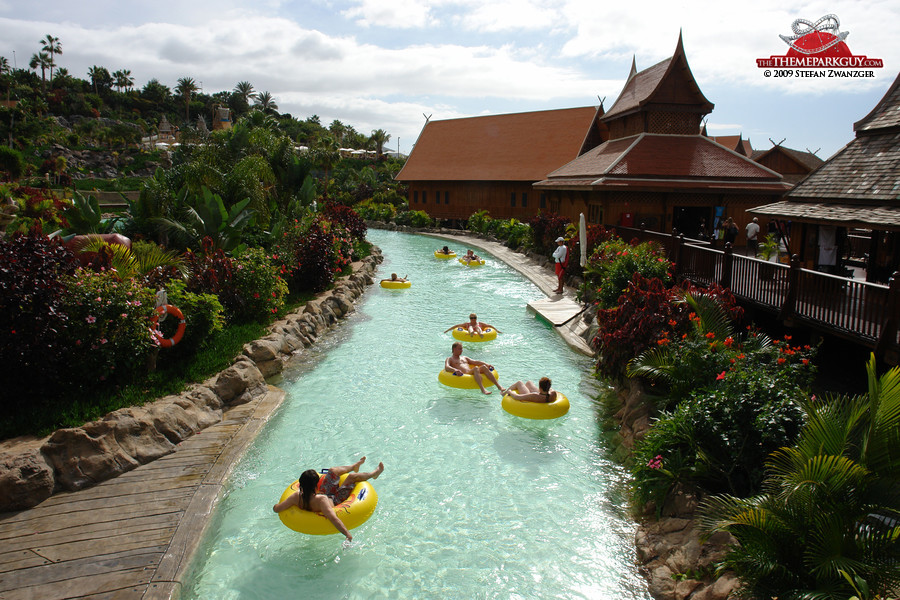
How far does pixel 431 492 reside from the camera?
295 inches

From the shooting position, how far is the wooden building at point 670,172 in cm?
1948

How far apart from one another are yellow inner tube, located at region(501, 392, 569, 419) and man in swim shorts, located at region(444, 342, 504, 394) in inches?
39.7

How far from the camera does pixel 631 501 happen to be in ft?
23.4

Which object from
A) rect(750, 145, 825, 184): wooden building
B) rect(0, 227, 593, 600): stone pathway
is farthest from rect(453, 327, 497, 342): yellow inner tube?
rect(750, 145, 825, 184): wooden building

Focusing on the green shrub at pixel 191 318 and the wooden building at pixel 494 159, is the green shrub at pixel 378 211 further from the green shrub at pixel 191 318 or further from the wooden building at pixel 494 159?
the green shrub at pixel 191 318

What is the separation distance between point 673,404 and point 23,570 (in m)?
7.63

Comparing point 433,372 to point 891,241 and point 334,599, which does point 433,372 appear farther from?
point 891,241

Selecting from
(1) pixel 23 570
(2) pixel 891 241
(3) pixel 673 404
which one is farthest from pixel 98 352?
(2) pixel 891 241

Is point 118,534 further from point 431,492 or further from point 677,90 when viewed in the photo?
point 677,90

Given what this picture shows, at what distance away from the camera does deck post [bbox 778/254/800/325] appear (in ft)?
29.2

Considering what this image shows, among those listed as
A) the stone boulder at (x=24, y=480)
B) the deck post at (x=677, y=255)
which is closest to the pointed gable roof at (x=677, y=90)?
the deck post at (x=677, y=255)

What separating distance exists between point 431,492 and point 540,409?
253 cm

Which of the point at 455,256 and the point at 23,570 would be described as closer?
the point at 23,570

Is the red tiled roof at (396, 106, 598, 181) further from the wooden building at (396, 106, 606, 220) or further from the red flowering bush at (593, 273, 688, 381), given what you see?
the red flowering bush at (593, 273, 688, 381)
